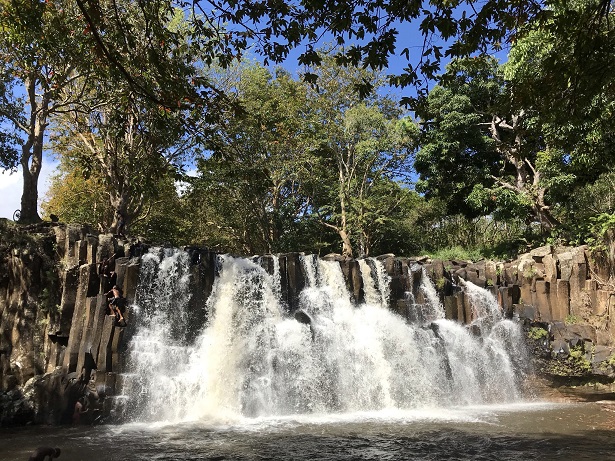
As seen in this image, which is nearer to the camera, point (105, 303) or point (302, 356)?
point (105, 303)

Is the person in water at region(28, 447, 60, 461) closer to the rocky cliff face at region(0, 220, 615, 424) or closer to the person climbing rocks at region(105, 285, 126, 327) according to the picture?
the rocky cliff face at region(0, 220, 615, 424)

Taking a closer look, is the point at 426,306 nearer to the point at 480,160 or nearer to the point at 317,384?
the point at 317,384

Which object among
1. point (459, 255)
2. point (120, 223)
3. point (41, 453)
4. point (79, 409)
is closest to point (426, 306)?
point (459, 255)

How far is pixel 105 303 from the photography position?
12344 millimetres

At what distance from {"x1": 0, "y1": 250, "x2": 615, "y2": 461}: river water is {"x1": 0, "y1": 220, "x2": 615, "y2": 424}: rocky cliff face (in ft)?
1.31

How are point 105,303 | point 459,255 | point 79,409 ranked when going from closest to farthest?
point 79,409 < point 105,303 < point 459,255

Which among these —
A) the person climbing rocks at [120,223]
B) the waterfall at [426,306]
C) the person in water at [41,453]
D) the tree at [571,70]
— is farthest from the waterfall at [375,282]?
the person in water at [41,453]

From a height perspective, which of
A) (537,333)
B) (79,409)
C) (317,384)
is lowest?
(79,409)

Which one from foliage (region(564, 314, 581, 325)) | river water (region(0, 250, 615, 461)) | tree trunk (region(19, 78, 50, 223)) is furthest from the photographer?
foliage (region(564, 314, 581, 325))

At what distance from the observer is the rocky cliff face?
11.4 meters

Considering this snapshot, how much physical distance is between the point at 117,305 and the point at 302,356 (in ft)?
16.2

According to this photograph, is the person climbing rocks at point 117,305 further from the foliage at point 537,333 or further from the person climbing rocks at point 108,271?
the foliage at point 537,333

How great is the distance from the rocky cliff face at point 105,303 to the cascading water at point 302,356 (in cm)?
49

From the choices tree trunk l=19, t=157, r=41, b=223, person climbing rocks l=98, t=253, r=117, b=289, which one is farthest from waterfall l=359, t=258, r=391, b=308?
tree trunk l=19, t=157, r=41, b=223
